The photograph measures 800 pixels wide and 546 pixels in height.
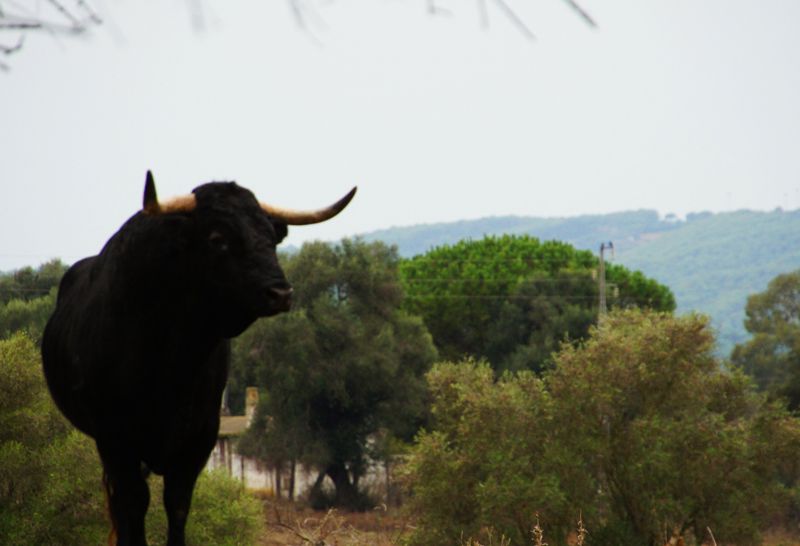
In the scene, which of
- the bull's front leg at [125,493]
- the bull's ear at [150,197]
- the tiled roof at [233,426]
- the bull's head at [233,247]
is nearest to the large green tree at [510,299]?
the tiled roof at [233,426]

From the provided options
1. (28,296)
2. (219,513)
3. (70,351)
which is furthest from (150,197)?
(28,296)

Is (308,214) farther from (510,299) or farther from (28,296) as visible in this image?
(510,299)

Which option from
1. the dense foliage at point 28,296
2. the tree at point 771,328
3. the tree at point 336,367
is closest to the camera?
the dense foliage at point 28,296

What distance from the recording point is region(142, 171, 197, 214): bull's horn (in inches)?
241

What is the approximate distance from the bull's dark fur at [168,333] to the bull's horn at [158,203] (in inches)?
1.4

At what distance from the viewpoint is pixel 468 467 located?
147ft

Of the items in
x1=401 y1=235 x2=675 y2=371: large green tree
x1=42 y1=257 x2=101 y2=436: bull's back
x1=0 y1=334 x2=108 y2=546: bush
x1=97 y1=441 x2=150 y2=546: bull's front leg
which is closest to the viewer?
x1=97 y1=441 x2=150 y2=546: bull's front leg

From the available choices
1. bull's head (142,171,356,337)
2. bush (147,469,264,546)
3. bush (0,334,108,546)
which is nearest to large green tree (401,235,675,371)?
bush (147,469,264,546)

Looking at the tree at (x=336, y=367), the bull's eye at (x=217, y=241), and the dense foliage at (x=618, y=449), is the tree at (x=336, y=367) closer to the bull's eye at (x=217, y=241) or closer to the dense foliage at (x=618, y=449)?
the dense foliage at (x=618, y=449)

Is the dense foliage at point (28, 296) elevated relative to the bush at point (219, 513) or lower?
elevated

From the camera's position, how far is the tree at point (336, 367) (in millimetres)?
65688

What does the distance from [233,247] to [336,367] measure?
6021 cm

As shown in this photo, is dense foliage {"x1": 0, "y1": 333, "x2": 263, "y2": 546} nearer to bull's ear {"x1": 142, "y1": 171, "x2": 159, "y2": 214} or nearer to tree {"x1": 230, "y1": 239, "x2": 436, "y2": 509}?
bull's ear {"x1": 142, "y1": 171, "x2": 159, "y2": 214}

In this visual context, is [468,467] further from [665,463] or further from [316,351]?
[316,351]
